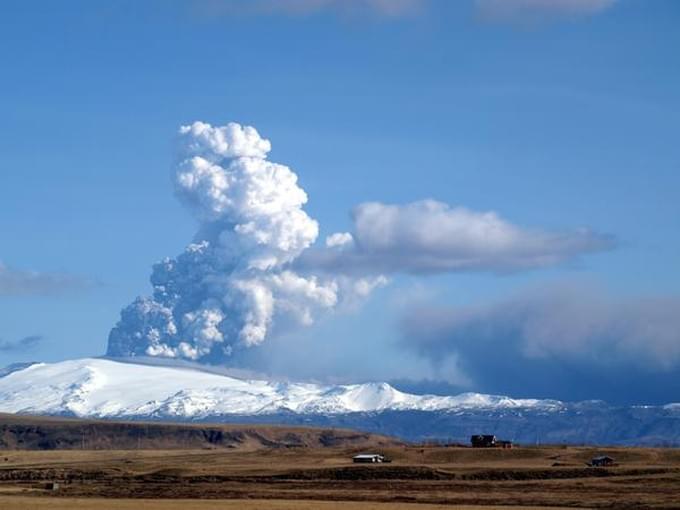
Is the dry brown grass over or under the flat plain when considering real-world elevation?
under

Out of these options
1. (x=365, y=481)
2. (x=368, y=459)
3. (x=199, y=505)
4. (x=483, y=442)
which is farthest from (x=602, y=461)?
(x=199, y=505)

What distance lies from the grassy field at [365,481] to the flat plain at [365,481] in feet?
0.35

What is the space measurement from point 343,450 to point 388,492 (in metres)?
67.8

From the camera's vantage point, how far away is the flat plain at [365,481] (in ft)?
322

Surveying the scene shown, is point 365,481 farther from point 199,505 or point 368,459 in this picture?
point 199,505

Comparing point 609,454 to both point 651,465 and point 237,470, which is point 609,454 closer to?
point 651,465

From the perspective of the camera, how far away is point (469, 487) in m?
117

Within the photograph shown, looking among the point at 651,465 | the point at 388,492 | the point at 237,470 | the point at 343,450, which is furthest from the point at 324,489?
the point at 343,450

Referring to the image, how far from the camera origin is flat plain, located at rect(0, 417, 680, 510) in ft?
322

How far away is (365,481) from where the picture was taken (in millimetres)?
126500

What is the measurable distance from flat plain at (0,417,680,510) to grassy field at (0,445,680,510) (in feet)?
0.35

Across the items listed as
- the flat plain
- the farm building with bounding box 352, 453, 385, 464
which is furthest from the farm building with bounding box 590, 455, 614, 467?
the farm building with bounding box 352, 453, 385, 464

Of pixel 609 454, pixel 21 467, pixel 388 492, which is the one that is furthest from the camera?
pixel 21 467

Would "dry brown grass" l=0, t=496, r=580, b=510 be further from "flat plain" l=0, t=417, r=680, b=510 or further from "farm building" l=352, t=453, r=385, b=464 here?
"farm building" l=352, t=453, r=385, b=464
